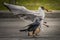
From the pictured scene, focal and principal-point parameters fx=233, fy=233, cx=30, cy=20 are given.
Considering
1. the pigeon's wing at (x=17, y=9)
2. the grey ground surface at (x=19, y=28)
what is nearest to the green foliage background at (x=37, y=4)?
the pigeon's wing at (x=17, y=9)

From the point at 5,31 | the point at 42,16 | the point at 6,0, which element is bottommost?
the point at 5,31

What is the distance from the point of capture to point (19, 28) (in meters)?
2.90

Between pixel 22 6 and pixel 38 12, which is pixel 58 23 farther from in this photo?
pixel 22 6

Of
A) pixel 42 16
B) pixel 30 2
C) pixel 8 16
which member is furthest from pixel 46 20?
pixel 8 16

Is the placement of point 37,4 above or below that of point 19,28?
above

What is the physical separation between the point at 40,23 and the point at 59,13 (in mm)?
267

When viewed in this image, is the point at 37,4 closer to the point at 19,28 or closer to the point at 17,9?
the point at 17,9

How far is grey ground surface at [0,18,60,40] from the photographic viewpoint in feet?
9.47

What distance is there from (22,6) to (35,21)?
0.25 metres

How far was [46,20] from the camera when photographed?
290 cm

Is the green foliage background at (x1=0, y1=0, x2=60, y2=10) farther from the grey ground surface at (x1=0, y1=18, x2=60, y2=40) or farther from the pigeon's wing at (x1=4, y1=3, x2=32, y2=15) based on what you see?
the grey ground surface at (x1=0, y1=18, x2=60, y2=40)

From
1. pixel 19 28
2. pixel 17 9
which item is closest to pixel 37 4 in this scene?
pixel 17 9

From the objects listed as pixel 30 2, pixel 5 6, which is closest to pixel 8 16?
pixel 5 6

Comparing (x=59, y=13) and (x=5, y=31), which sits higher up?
(x=59, y=13)
